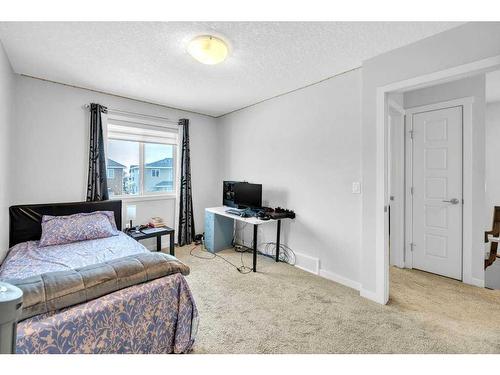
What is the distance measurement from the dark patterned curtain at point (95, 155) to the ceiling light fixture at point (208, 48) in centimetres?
191

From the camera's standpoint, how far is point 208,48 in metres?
2.04

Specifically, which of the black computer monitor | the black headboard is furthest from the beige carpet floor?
the black headboard

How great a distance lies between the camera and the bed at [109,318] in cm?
116

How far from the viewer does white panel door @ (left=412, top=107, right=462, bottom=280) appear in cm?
288

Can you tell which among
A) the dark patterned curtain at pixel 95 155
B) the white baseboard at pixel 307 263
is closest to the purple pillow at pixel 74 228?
the dark patterned curtain at pixel 95 155

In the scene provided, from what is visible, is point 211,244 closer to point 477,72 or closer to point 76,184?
point 76,184

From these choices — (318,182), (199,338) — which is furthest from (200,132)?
(199,338)

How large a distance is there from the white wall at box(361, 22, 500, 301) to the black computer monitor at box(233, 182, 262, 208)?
149cm

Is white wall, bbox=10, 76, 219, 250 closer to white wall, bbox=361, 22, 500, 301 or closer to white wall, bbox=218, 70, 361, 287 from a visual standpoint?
white wall, bbox=218, 70, 361, 287

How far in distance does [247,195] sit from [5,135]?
2780 millimetres

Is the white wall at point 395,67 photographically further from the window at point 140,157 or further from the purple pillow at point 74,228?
the window at point 140,157
